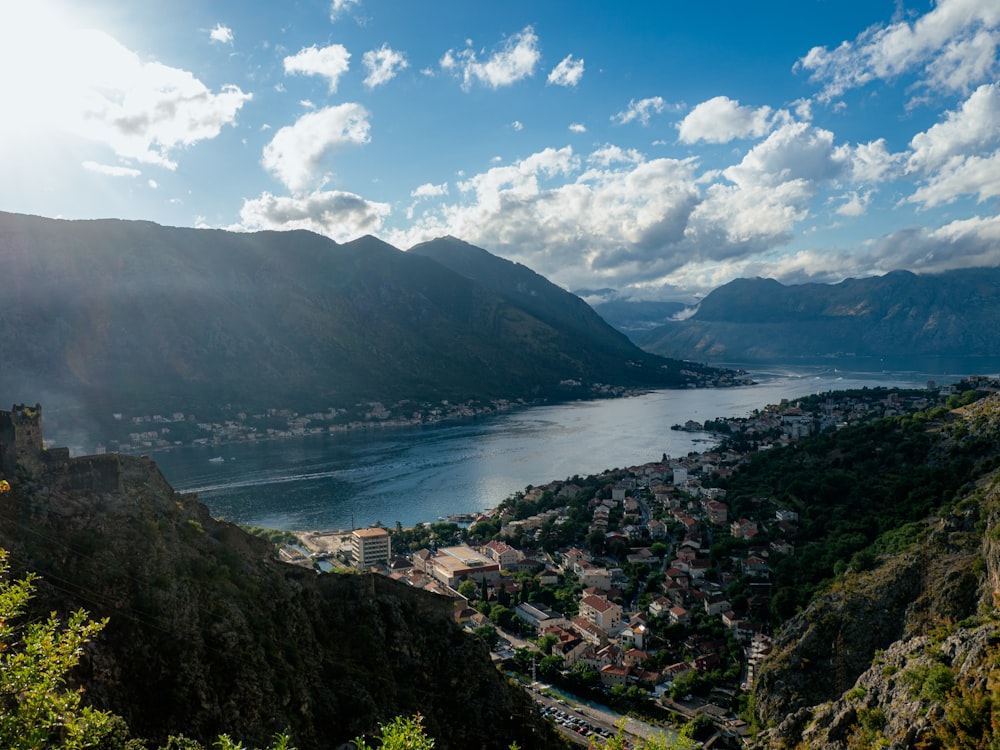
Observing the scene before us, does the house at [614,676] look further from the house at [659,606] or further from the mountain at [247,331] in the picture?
the mountain at [247,331]

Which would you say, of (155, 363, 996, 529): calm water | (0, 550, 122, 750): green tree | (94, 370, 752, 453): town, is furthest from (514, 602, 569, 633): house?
(94, 370, 752, 453): town

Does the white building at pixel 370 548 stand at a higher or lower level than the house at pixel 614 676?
higher

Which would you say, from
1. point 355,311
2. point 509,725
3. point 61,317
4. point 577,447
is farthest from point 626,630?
point 355,311

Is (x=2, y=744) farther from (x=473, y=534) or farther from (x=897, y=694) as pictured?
(x=473, y=534)

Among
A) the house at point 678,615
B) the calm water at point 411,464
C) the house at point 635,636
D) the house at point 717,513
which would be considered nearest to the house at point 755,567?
the house at point 678,615

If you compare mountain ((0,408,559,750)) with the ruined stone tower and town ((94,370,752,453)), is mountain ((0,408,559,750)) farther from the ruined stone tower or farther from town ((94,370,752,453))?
town ((94,370,752,453))
